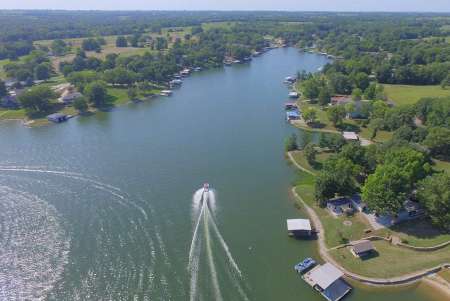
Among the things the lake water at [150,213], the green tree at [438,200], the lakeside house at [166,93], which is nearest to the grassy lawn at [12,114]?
the lake water at [150,213]

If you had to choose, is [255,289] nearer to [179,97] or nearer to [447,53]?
[179,97]

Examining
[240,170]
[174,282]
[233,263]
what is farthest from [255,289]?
[240,170]

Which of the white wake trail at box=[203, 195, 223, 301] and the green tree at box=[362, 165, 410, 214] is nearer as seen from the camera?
the white wake trail at box=[203, 195, 223, 301]

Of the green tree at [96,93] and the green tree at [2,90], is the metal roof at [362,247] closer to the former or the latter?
the green tree at [96,93]

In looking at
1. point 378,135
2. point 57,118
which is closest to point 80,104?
point 57,118

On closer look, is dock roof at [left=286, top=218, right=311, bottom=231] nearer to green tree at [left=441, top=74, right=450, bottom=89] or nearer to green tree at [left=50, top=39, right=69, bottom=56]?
green tree at [left=441, top=74, right=450, bottom=89]

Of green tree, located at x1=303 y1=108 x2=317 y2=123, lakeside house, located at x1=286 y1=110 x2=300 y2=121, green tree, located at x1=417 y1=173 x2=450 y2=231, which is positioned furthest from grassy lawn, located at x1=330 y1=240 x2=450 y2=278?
lakeside house, located at x1=286 y1=110 x2=300 y2=121

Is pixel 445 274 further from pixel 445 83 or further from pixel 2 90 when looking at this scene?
pixel 2 90

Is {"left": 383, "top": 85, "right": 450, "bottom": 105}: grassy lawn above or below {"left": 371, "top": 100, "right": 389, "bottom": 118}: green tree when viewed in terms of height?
below
